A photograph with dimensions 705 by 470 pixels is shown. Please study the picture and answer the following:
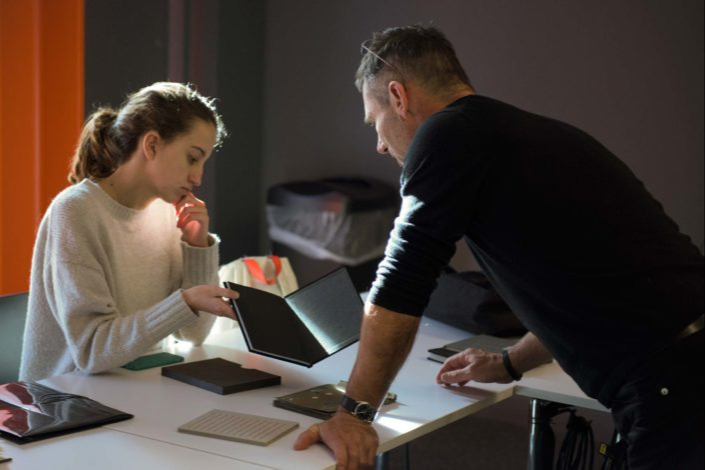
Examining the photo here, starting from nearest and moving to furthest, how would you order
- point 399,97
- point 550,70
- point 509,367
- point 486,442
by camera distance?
point 399,97 → point 509,367 → point 486,442 → point 550,70

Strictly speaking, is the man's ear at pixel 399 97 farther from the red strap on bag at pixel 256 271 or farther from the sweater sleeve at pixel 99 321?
the red strap on bag at pixel 256 271

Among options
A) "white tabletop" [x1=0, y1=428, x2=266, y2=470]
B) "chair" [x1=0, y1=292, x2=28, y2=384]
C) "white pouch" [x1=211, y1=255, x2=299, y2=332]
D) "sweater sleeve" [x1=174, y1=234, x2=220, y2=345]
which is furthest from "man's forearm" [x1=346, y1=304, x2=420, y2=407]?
"white pouch" [x1=211, y1=255, x2=299, y2=332]

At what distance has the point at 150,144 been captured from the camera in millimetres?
2176

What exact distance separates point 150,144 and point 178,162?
0.25 ft

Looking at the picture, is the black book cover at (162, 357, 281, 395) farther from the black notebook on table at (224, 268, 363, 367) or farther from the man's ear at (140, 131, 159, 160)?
the man's ear at (140, 131, 159, 160)

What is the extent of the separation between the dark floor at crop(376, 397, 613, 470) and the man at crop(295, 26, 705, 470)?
1817 mm

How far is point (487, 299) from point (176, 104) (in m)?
1.03

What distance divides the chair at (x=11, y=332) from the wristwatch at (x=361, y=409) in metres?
0.95

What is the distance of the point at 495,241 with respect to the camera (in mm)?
1607

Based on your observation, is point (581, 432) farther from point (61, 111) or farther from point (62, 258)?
point (61, 111)

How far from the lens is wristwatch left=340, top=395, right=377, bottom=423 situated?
1594 mm

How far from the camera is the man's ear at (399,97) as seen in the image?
1.81 meters

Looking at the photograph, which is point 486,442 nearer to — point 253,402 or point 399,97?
point 253,402

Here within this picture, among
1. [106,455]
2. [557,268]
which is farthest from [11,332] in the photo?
[557,268]
